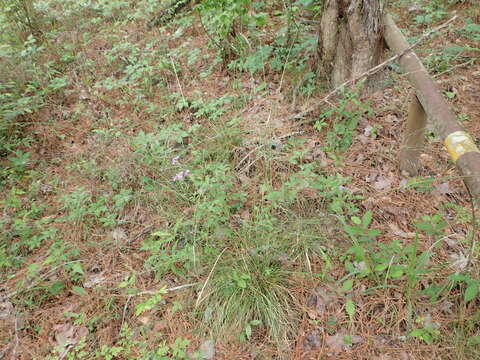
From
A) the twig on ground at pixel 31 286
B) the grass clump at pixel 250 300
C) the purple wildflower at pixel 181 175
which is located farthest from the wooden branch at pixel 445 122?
the twig on ground at pixel 31 286

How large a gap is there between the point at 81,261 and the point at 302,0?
3530 millimetres

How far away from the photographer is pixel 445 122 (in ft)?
6.53

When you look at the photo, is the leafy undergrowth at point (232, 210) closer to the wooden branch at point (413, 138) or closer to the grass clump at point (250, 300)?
the grass clump at point (250, 300)

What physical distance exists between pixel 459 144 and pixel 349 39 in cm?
180

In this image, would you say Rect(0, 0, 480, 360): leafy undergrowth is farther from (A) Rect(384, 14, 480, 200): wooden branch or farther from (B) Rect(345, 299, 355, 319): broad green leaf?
(A) Rect(384, 14, 480, 200): wooden branch

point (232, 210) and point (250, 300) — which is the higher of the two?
point (232, 210)

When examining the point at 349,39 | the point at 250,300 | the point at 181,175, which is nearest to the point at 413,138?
the point at 349,39

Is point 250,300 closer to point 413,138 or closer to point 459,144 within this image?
point 459,144

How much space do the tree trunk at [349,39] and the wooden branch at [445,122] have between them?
37 cm

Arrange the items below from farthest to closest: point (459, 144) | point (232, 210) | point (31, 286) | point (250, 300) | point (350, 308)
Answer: point (232, 210) → point (31, 286) → point (250, 300) → point (350, 308) → point (459, 144)

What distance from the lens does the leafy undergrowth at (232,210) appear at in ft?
6.60

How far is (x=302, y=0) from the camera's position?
144 inches

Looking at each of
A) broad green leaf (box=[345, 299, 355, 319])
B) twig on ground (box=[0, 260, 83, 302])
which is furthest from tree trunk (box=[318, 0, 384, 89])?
twig on ground (box=[0, 260, 83, 302])

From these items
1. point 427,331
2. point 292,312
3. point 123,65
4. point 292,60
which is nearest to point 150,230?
point 292,312
